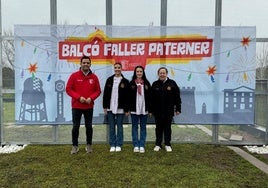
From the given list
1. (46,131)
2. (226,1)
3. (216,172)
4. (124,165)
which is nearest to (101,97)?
(46,131)

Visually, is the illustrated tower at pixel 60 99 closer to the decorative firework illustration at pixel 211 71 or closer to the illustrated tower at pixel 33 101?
the illustrated tower at pixel 33 101

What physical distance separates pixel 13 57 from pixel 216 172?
4.50 m

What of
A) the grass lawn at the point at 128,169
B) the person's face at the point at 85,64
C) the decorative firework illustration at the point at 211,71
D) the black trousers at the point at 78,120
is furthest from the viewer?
the decorative firework illustration at the point at 211,71

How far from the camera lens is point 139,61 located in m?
6.41

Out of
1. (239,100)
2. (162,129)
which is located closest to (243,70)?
(239,100)

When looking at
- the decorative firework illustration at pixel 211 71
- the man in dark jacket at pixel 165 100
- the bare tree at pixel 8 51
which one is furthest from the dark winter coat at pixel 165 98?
the bare tree at pixel 8 51

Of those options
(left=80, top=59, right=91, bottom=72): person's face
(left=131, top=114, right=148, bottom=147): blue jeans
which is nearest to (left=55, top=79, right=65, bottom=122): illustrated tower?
(left=80, top=59, right=91, bottom=72): person's face

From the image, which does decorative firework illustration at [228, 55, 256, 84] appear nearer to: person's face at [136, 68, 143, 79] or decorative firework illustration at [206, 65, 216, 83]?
decorative firework illustration at [206, 65, 216, 83]

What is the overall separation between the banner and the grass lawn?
2.89 feet

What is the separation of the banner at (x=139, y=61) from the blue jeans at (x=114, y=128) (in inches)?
19.9

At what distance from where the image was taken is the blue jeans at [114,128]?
19.7ft

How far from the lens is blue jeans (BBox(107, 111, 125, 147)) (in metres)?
6.00

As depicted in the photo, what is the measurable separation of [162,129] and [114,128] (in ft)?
Result: 3.02

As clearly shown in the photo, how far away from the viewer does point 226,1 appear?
21.7 ft
